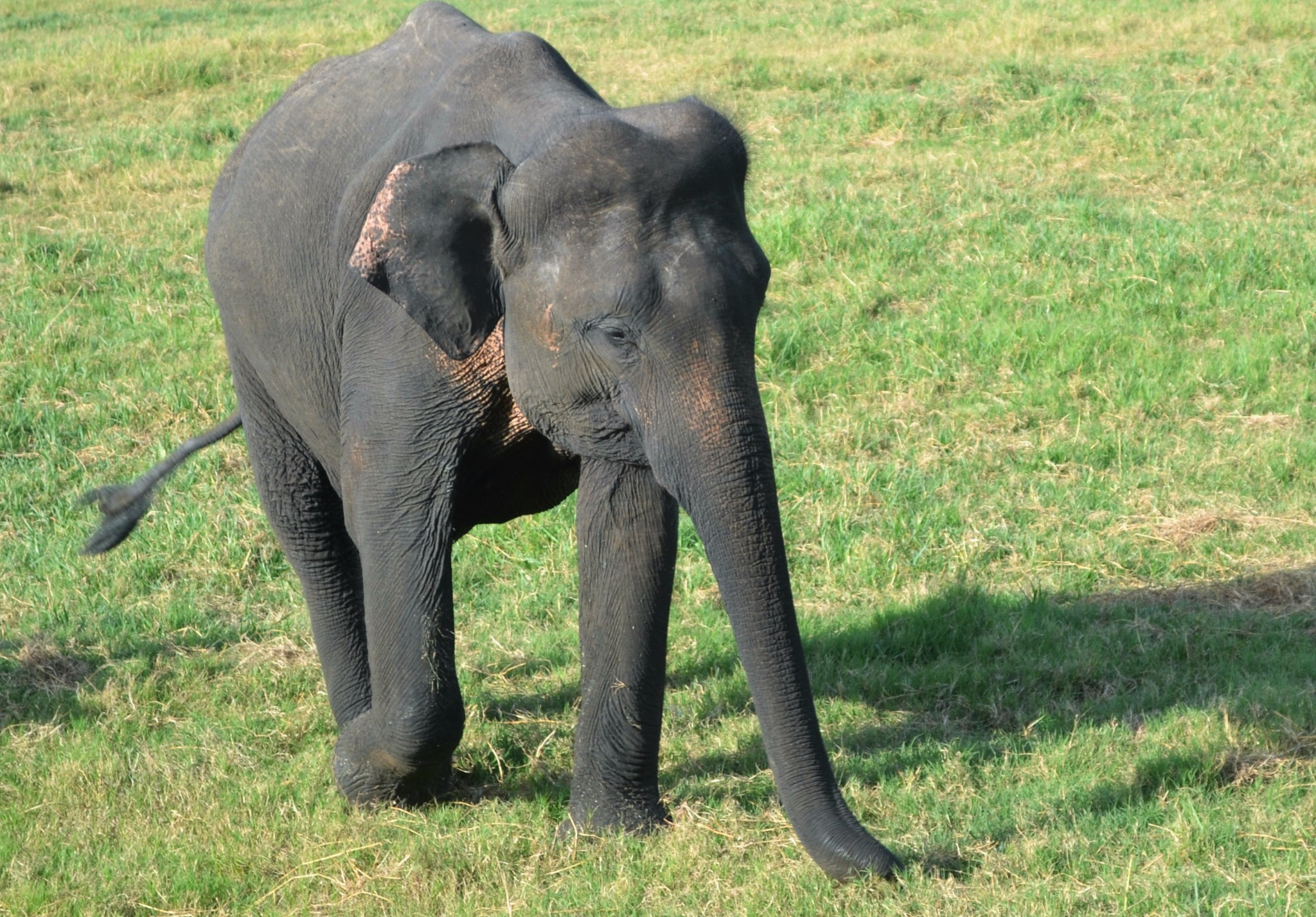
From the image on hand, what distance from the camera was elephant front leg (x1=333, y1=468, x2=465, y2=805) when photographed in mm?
4316

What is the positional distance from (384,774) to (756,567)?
163 centimetres

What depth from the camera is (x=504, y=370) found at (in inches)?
159

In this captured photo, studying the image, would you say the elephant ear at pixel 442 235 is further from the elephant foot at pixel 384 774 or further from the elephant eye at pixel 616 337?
the elephant foot at pixel 384 774

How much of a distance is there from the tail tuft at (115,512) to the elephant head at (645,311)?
2.36 metres

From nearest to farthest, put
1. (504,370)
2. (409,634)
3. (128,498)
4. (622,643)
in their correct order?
(504,370), (409,634), (622,643), (128,498)

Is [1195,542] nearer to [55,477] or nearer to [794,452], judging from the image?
[794,452]

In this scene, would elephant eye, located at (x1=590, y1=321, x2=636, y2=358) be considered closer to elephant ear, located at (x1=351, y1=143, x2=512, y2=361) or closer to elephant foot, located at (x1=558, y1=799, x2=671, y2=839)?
elephant ear, located at (x1=351, y1=143, x2=512, y2=361)

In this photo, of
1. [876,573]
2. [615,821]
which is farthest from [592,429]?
[876,573]

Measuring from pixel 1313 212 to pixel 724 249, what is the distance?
834cm

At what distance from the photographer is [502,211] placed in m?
3.81

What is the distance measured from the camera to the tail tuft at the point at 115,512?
19.3 feet

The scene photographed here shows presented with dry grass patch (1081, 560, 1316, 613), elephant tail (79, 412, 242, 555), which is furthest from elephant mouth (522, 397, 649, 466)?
dry grass patch (1081, 560, 1316, 613)

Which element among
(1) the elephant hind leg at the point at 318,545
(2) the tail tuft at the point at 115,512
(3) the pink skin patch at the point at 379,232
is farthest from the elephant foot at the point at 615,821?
(2) the tail tuft at the point at 115,512

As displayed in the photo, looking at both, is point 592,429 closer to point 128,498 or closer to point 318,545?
point 318,545
